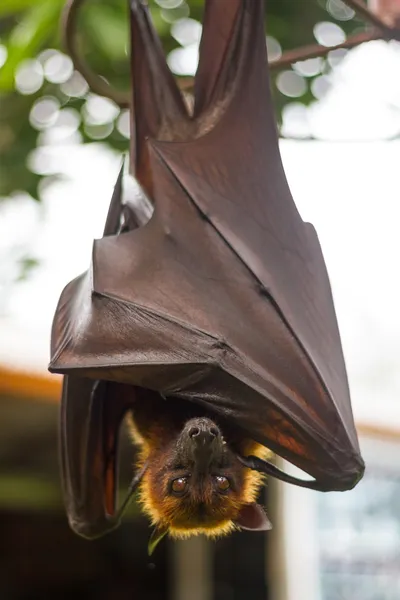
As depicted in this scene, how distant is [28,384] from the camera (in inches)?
132

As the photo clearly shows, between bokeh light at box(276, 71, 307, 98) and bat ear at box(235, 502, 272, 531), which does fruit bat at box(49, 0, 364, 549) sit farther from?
bokeh light at box(276, 71, 307, 98)

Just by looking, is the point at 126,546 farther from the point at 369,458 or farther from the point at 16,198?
the point at 16,198

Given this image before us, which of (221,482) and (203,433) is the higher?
(203,433)

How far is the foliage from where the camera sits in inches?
78.8

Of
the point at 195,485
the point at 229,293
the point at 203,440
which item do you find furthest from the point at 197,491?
the point at 229,293

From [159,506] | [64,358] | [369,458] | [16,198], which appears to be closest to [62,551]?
[369,458]

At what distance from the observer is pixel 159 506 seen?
1456 millimetres

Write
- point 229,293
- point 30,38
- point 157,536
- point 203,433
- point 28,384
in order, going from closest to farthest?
point 203,433, point 229,293, point 157,536, point 30,38, point 28,384

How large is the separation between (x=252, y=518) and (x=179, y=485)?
142 millimetres

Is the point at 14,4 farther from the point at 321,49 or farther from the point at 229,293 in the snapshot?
the point at 229,293

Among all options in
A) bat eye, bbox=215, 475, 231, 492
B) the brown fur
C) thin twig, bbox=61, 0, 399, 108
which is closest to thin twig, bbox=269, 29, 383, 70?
thin twig, bbox=61, 0, 399, 108

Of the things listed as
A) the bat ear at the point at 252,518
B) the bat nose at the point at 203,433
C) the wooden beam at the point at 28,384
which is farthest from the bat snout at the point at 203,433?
the wooden beam at the point at 28,384

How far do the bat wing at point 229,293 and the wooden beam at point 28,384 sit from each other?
6.30 ft

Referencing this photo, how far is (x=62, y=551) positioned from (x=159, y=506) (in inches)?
142
